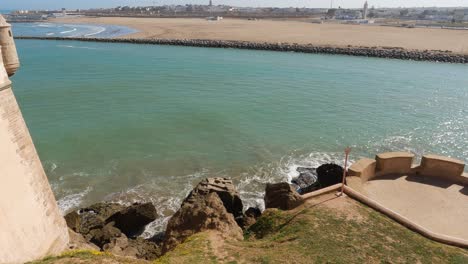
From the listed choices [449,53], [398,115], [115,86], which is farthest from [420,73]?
[115,86]

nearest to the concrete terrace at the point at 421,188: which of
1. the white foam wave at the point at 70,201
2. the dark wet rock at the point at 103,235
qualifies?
the dark wet rock at the point at 103,235

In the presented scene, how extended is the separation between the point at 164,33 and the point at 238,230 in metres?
69.2

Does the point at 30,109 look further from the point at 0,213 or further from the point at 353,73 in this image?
the point at 353,73

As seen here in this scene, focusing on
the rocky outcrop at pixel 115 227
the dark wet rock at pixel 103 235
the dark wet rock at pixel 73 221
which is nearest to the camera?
the rocky outcrop at pixel 115 227

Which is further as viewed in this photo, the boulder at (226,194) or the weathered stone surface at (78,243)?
the boulder at (226,194)

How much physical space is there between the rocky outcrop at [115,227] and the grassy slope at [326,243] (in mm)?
2594

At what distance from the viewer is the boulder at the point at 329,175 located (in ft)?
44.6

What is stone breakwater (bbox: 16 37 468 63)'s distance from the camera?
47.5m

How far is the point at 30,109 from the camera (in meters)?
23.7

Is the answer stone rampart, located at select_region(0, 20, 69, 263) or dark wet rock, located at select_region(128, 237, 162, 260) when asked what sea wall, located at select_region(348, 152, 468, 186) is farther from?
stone rampart, located at select_region(0, 20, 69, 263)

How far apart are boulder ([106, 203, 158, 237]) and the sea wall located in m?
7.71

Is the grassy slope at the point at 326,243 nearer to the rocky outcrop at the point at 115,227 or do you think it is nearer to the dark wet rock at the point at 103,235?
the rocky outcrop at the point at 115,227

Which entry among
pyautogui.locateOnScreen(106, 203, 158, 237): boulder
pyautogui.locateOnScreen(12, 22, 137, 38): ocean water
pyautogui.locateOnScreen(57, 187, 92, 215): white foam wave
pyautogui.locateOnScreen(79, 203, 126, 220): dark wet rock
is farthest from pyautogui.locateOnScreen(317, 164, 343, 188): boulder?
pyautogui.locateOnScreen(12, 22, 137, 38): ocean water

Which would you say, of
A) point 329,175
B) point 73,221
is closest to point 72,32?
point 73,221
